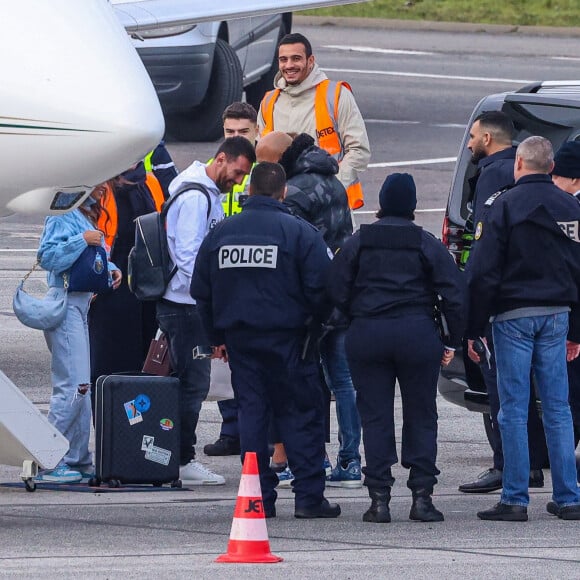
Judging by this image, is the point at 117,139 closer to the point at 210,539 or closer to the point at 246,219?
the point at 246,219

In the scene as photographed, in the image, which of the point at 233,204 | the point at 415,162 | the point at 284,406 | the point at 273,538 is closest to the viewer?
the point at 273,538

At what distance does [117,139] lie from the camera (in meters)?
7.98

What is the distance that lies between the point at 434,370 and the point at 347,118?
3064 millimetres

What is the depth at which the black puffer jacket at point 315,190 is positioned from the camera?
31.6 feet

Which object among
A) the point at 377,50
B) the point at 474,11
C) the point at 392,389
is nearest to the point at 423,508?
the point at 392,389

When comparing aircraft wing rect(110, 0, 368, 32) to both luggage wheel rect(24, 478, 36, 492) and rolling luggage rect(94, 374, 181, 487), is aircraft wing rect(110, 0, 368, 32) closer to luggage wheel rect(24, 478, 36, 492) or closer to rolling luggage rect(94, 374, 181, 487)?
rolling luggage rect(94, 374, 181, 487)

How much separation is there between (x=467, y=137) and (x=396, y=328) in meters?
2.08

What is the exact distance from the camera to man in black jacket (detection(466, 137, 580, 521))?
28.9 feet

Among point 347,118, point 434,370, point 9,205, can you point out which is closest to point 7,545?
point 9,205

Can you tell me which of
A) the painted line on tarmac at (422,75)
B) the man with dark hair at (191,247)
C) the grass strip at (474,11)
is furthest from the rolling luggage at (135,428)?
the grass strip at (474,11)

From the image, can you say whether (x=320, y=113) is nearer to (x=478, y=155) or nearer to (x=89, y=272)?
(x=478, y=155)

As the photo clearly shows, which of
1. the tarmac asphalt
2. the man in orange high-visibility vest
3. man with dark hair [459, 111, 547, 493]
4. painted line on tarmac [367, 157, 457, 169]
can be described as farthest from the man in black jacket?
painted line on tarmac [367, 157, 457, 169]

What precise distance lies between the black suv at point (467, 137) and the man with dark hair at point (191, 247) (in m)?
1.38

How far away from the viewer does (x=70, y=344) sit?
9.57 meters
